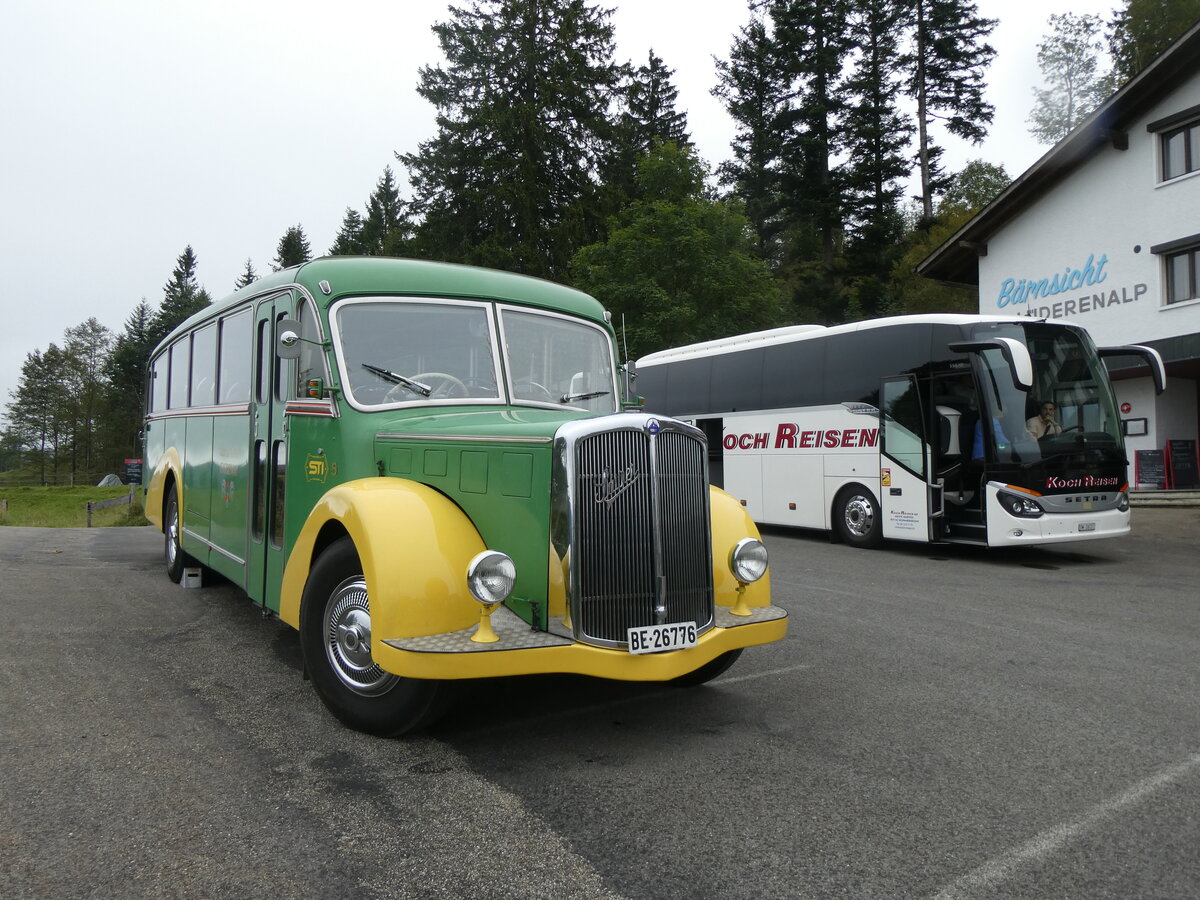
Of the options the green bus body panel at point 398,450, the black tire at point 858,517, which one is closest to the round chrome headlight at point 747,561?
the green bus body panel at point 398,450

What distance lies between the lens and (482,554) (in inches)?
152

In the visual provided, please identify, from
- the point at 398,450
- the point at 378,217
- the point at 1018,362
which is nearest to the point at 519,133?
the point at 1018,362

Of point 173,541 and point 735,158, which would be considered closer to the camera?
point 173,541

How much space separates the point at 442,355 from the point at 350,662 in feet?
6.15

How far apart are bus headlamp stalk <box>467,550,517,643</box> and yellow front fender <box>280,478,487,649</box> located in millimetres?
149

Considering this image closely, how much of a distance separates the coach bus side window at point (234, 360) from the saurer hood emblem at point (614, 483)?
10.9 ft

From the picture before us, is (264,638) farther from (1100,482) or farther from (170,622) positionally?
(1100,482)

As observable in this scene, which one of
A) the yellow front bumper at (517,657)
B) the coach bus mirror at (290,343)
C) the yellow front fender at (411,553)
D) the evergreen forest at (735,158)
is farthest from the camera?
the evergreen forest at (735,158)

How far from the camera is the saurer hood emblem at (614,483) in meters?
4.05

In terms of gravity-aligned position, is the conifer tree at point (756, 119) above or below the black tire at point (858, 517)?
above

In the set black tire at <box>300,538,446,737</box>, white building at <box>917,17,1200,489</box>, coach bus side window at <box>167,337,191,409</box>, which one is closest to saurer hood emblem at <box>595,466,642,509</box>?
black tire at <box>300,538,446,737</box>

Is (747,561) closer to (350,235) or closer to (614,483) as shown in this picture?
(614,483)

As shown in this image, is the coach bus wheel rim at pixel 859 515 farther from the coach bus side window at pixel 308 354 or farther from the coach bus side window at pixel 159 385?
the coach bus side window at pixel 308 354

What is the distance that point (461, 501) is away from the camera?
439 cm
